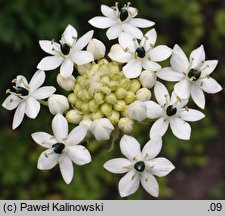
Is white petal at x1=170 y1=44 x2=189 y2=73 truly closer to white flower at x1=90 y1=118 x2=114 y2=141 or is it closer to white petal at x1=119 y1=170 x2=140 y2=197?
white flower at x1=90 y1=118 x2=114 y2=141

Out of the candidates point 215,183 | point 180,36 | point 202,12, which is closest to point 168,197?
point 215,183


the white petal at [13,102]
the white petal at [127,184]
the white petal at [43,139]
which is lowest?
the white petal at [127,184]

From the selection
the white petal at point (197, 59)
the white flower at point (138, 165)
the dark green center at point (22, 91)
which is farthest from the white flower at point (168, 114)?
the dark green center at point (22, 91)

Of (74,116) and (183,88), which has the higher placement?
(183,88)

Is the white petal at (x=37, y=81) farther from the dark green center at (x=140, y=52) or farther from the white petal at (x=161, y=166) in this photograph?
the white petal at (x=161, y=166)

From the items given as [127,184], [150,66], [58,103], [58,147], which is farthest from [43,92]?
[127,184]

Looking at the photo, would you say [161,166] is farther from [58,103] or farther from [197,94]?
[58,103]
